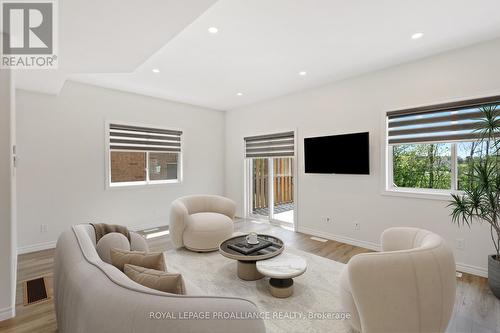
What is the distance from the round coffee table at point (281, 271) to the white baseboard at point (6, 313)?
2309 mm

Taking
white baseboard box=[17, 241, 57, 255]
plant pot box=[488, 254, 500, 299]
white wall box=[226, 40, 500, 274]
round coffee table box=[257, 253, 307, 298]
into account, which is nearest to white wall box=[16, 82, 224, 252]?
white baseboard box=[17, 241, 57, 255]

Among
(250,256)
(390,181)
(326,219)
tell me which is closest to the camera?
(250,256)

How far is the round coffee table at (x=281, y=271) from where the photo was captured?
2275 mm

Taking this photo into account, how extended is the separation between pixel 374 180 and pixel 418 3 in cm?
239

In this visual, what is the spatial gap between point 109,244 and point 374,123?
12.7 ft

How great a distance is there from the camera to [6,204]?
2117 millimetres

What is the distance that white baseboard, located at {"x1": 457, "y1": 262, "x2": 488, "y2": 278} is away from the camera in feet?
9.21

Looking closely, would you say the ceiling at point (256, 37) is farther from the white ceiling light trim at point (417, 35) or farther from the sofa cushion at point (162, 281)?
the sofa cushion at point (162, 281)

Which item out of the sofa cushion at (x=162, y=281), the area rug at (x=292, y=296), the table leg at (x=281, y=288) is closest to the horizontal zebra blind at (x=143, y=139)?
the area rug at (x=292, y=296)

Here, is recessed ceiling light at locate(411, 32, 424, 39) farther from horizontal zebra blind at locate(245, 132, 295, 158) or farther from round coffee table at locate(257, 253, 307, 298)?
round coffee table at locate(257, 253, 307, 298)

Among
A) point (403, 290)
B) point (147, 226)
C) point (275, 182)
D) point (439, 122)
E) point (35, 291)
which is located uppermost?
point (439, 122)

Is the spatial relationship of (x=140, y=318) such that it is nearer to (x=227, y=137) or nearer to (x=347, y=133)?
(x=347, y=133)

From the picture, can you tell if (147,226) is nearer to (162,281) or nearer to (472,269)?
(162,281)

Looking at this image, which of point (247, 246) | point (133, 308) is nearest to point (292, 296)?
point (247, 246)
